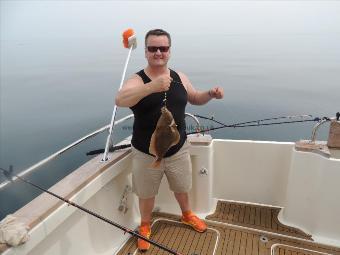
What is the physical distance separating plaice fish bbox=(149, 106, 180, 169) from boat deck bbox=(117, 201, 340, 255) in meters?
1.16

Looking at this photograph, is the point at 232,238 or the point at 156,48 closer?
the point at 156,48

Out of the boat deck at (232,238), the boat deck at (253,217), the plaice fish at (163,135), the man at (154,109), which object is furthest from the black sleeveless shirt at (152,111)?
the boat deck at (253,217)

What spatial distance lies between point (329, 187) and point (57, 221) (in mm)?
2720

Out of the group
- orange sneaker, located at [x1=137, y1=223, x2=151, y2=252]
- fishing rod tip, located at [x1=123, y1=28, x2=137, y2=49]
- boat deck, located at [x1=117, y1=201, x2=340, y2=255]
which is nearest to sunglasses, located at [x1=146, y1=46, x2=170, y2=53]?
fishing rod tip, located at [x1=123, y1=28, x2=137, y2=49]

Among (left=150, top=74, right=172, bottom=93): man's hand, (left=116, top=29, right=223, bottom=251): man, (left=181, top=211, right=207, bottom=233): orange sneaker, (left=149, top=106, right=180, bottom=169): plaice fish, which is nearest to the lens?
(left=150, top=74, right=172, bottom=93): man's hand

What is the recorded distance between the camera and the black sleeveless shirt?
8.72ft

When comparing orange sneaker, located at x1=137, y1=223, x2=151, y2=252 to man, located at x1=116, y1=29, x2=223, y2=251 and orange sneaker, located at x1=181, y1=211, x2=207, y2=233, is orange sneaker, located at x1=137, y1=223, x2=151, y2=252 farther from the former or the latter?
orange sneaker, located at x1=181, y1=211, x2=207, y2=233

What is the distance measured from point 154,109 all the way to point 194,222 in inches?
60.8

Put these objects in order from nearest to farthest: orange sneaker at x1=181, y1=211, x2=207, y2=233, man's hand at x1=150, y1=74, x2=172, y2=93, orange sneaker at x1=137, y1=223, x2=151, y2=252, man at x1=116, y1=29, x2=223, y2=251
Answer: man's hand at x1=150, y1=74, x2=172, y2=93 < man at x1=116, y1=29, x2=223, y2=251 < orange sneaker at x1=137, y1=223, x2=151, y2=252 < orange sneaker at x1=181, y1=211, x2=207, y2=233

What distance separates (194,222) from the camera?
11.2 ft

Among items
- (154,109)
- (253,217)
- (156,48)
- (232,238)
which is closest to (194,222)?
(232,238)

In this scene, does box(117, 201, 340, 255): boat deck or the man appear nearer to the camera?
the man

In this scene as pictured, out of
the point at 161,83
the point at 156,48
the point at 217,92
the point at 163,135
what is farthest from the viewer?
the point at 217,92

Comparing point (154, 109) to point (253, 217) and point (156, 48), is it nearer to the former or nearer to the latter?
point (156, 48)
